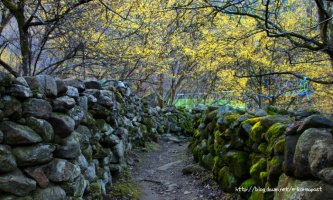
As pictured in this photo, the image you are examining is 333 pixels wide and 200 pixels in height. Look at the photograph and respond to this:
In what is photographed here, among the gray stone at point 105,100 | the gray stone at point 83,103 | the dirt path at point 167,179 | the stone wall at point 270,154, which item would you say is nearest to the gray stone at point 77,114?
the gray stone at point 83,103

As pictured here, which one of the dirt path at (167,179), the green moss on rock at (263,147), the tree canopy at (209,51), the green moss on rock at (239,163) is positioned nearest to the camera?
the green moss on rock at (263,147)

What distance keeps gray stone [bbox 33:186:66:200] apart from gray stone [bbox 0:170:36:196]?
98 millimetres

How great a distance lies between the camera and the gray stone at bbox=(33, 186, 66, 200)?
11.5ft

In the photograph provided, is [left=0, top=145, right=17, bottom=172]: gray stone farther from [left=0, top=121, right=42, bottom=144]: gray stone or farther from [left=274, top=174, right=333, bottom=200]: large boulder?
[left=274, top=174, right=333, bottom=200]: large boulder

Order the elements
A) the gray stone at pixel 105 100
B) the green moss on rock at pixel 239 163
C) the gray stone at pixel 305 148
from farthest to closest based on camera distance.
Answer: the gray stone at pixel 105 100
the green moss on rock at pixel 239 163
the gray stone at pixel 305 148

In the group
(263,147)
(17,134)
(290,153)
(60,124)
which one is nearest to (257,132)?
(263,147)

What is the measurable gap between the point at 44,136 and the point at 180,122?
41.0ft

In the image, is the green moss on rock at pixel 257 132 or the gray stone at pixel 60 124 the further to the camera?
the green moss on rock at pixel 257 132

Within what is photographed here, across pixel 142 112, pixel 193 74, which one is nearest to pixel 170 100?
pixel 193 74

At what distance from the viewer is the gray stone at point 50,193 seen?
11.5 ft

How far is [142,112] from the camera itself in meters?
12.1

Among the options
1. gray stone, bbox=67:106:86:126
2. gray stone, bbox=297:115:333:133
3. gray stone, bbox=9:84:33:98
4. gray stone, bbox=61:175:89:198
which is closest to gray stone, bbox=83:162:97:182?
gray stone, bbox=61:175:89:198

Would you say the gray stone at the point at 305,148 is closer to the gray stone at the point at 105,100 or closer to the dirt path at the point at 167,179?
the dirt path at the point at 167,179

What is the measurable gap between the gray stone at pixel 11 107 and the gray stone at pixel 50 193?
2.78ft
